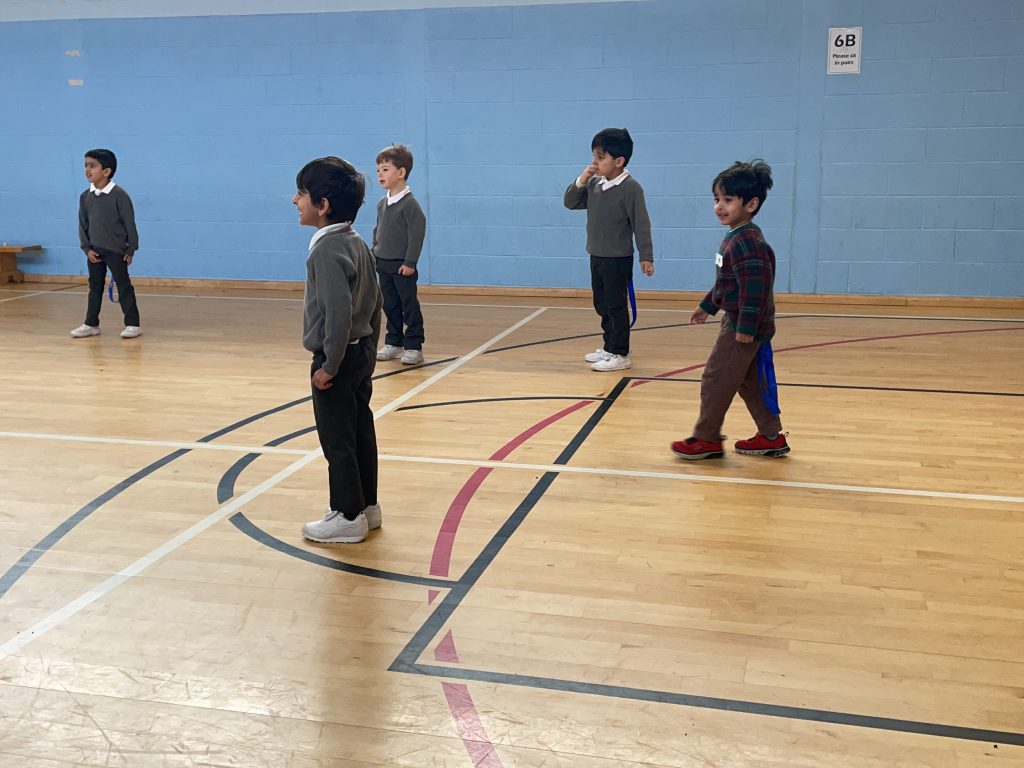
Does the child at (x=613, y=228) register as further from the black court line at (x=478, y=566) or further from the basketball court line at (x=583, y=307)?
the basketball court line at (x=583, y=307)

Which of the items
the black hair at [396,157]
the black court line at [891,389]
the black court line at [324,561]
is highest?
the black hair at [396,157]

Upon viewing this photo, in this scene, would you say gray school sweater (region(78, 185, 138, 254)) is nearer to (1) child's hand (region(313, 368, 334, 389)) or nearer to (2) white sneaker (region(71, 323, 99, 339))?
(2) white sneaker (region(71, 323, 99, 339))

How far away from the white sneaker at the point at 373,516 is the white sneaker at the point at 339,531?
7 centimetres

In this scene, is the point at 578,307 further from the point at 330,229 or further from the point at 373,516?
the point at 330,229

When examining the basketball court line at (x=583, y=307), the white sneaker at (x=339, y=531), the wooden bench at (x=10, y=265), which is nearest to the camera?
the white sneaker at (x=339, y=531)

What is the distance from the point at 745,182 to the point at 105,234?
4539 mm

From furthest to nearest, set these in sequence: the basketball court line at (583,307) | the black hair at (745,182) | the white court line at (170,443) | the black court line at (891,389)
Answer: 1. the basketball court line at (583,307)
2. the black court line at (891,389)
3. the white court line at (170,443)
4. the black hair at (745,182)

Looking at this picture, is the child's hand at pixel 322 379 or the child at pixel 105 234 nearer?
the child's hand at pixel 322 379

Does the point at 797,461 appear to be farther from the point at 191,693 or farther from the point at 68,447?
the point at 68,447

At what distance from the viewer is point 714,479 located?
377cm

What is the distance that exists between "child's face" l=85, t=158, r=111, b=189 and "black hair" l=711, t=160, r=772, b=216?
14.7ft

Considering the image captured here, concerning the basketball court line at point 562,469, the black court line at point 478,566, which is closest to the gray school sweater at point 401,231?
the basketball court line at point 562,469

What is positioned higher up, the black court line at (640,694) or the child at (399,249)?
the child at (399,249)

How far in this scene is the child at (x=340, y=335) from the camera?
2941 mm
